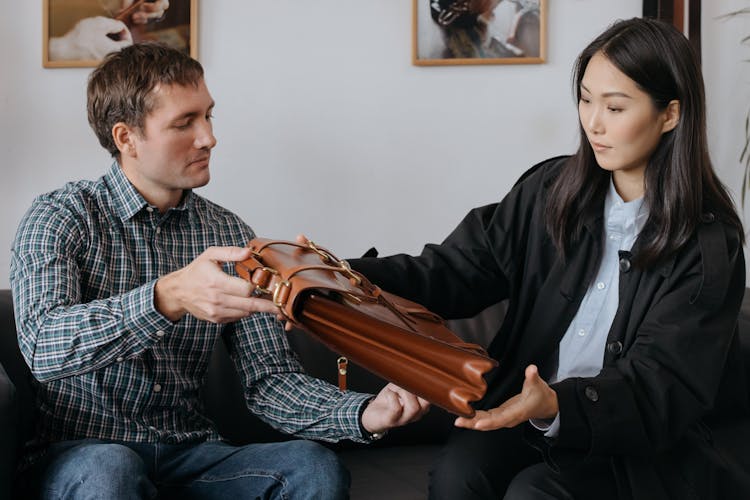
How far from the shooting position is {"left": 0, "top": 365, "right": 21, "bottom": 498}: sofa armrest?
1592 millimetres

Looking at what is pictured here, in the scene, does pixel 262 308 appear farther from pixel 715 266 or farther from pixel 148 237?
pixel 715 266

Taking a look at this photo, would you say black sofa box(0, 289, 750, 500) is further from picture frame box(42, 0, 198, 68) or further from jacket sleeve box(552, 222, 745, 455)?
picture frame box(42, 0, 198, 68)

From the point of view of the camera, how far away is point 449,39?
271 centimetres

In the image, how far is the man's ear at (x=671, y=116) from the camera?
176cm

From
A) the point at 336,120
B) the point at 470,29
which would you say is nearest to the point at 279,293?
the point at 336,120

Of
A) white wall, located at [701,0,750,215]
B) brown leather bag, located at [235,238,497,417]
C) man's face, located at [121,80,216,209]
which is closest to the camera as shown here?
brown leather bag, located at [235,238,497,417]

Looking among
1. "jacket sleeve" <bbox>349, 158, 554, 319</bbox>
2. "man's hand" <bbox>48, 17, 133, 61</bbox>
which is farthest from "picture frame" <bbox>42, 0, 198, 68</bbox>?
"jacket sleeve" <bbox>349, 158, 554, 319</bbox>

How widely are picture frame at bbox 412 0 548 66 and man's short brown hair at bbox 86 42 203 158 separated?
0.92 metres

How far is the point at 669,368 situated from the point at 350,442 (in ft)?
2.97

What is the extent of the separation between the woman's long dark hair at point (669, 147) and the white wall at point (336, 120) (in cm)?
94

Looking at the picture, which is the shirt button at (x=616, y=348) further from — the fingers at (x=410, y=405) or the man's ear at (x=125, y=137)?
the man's ear at (x=125, y=137)

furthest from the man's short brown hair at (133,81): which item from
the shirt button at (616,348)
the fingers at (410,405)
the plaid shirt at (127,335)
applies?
the shirt button at (616,348)

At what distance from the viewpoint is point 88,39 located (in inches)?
104

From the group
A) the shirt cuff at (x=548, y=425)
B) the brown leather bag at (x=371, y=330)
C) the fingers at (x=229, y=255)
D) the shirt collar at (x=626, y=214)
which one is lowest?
the shirt cuff at (x=548, y=425)
